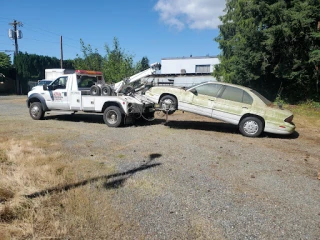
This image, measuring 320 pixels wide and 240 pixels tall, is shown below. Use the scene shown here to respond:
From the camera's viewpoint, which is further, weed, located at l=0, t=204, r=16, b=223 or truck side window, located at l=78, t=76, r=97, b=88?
truck side window, located at l=78, t=76, r=97, b=88

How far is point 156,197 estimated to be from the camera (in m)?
4.01

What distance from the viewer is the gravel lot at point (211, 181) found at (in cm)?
328

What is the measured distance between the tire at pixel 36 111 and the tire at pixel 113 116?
3431 millimetres

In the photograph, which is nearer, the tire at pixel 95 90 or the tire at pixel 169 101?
the tire at pixel 169 101

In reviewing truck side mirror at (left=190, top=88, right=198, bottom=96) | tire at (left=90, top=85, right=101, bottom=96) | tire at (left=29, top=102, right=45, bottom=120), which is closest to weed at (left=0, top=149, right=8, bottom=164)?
tire at (left=90, top=85, right=101, bottom=96)

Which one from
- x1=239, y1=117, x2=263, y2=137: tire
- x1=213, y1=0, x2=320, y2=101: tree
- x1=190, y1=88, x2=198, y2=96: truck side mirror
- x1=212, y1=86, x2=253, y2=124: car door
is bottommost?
x1=239, y1=117, x2=263, y2=137: tire

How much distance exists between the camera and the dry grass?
2.99m

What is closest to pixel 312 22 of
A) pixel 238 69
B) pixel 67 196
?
pixel 238 69

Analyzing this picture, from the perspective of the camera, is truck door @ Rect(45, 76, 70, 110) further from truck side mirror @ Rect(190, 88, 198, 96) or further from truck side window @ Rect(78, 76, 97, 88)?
truck side mirror @ Rect(190, 88, 198, 96)

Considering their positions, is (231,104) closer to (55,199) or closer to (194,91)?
(194,91)

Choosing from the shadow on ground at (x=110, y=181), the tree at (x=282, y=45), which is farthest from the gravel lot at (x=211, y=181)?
the tree at (x=282, y=45)

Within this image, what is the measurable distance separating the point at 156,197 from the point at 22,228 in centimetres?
185

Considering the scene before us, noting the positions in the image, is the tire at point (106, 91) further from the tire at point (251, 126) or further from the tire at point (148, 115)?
the tire at point (251, 126)

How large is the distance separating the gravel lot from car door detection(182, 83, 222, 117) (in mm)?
856
